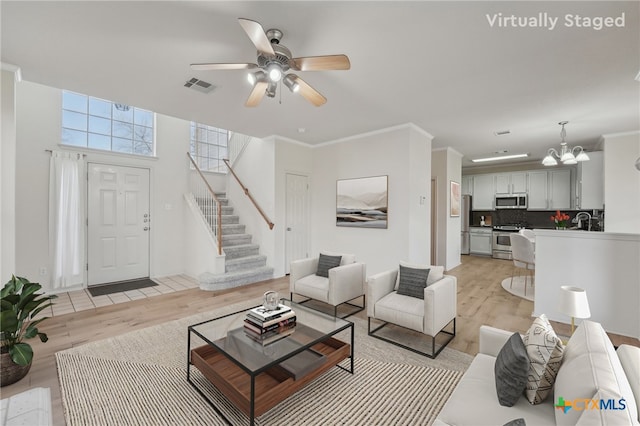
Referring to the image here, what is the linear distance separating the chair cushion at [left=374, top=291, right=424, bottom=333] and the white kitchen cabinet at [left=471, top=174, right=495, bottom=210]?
21.5ft

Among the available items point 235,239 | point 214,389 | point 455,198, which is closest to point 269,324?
point 214,389

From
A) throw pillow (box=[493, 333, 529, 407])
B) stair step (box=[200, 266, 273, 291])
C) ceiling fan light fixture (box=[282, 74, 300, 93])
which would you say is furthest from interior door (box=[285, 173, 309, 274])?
throw pillow (box=[493, 333, 529, 407])

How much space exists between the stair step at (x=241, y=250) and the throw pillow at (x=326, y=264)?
7.00 feet

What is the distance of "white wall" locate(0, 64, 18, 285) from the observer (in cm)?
268

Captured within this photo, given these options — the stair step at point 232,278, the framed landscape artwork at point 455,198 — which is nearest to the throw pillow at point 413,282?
the stair step at point 232,278

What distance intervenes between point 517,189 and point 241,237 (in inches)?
287

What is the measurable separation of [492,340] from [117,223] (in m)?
5.70

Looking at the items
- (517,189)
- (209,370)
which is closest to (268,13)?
(209,370)

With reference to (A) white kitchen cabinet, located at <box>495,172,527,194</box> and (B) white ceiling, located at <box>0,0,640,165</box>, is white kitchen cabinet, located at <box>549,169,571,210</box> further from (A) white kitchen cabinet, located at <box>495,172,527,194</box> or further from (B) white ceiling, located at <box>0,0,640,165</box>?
(B) white ceiling, located at <box>0,0,640,165</box>

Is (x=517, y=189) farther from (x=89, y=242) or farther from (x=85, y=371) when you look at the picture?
(x=89, y=242)

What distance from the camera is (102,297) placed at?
412 cm

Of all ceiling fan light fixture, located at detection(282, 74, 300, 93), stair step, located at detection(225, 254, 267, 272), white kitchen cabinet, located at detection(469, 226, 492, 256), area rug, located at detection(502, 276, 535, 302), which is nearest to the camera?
ceiling fan light fixture, located at detection(282, 74, 300, 93)

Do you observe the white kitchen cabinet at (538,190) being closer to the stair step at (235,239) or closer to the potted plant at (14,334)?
the stair step at (235,239)

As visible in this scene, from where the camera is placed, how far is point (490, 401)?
137 cm
